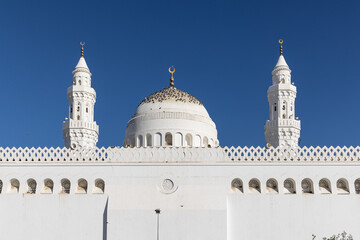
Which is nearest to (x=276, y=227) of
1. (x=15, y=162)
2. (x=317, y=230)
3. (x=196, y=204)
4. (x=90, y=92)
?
(x=317, y=230)

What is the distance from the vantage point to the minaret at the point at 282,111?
3812 cm

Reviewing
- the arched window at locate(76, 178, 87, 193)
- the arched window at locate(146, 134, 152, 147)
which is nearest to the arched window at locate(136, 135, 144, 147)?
the arched window at locate(146, 134, 152, 147)

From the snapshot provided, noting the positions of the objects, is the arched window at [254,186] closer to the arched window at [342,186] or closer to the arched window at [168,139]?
the arched window at [342,186]

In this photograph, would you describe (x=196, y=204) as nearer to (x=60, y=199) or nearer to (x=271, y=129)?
(x=60, y=199)

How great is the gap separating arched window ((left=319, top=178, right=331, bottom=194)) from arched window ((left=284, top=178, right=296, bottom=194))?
1430 millimetres

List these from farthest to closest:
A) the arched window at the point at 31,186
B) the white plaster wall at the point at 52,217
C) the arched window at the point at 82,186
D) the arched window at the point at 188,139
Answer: the arched window at the point at 188,139
the arched window at the point at 31,186
the arched window at the point at 82,186
the white plaster wall at the point at 52,217

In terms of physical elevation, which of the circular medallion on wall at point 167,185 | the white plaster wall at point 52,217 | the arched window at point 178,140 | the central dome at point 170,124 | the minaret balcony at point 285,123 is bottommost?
the white plaster wall at point 52,217

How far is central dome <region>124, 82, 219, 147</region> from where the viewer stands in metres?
32.0

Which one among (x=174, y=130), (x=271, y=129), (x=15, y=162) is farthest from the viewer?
(x=271, y=129)

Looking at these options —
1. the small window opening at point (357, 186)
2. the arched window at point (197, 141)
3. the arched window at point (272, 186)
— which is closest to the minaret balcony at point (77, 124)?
the arched window at point (197, 141)

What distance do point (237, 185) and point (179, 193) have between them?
3180 millimetres

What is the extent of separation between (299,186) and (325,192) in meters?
1.47

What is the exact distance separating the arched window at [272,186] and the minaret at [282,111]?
11.1 metres

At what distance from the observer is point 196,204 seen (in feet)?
86.7
